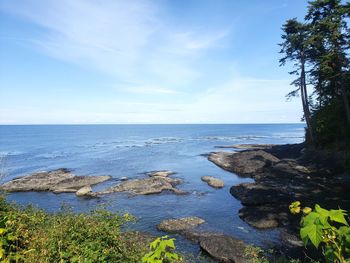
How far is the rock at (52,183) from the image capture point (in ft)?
108

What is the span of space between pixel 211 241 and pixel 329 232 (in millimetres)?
14194

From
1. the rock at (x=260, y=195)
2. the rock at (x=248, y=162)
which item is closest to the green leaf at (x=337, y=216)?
the rock at (x=260, y=195)

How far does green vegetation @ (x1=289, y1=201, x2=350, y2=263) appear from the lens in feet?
9.80

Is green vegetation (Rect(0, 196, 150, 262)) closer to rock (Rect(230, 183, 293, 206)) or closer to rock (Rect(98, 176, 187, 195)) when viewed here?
rock (Rect(230, 183, 293, 206))

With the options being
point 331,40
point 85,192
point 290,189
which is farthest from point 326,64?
point 85,192

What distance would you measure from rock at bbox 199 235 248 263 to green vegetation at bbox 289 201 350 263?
479 inches

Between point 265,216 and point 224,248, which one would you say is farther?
point 265,216

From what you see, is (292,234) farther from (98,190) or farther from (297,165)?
(98,190)

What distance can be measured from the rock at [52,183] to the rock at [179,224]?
16.2 meters

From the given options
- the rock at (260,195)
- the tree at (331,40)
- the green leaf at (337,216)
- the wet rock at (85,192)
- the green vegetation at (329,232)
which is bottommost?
the wet rock at (85,192)

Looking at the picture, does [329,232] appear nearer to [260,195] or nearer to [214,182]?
[260,195]

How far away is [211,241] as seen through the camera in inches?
650

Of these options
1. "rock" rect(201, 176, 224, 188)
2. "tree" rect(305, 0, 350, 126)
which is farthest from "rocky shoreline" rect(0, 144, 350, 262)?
"tree" rect(305, 0, 350, 126)

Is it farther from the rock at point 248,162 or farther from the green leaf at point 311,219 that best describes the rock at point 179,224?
the rock at point 248,162
